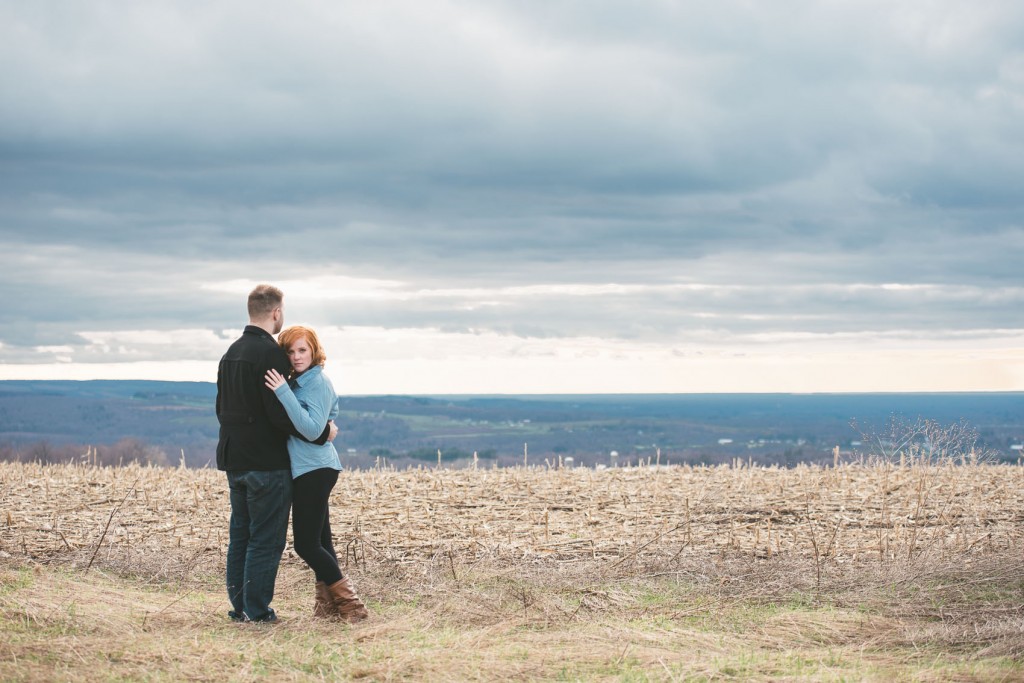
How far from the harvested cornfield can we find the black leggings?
2.70m

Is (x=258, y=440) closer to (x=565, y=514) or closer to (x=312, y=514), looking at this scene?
(x=312, y=514)

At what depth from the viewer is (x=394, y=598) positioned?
35.2 ft

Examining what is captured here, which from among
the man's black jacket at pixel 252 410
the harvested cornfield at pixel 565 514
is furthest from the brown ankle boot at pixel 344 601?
the harvested cornfield at pixel 565 514

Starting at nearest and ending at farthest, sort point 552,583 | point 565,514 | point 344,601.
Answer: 1. point 344,601
2. point 552,583
3. point 565,514

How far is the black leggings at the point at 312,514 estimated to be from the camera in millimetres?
9172

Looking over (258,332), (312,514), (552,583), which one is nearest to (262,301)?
(258,332)

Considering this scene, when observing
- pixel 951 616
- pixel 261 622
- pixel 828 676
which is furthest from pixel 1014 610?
pixel 261 622

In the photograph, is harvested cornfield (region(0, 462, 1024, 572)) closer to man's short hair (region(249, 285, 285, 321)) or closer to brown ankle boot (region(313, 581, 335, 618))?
brown ankle boot (region(313, 581, 335, 618))

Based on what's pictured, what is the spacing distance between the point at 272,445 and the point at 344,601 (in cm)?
150

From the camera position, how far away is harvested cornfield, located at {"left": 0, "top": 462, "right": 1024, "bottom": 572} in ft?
41.2

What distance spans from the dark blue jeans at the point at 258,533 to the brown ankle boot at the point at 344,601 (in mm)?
533

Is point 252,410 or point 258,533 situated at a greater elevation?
point 252,410

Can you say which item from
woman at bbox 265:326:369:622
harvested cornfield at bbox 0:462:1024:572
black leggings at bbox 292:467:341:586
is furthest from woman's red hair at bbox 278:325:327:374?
harvested cornfield at bbox 0:462:1024:572

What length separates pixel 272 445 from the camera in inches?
361
